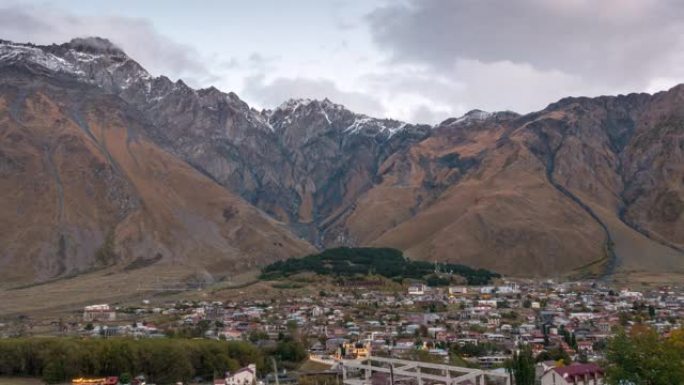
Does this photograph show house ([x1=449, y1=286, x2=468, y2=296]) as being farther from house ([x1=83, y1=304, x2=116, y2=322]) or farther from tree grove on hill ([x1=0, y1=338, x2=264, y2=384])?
tree grove on hill ([x1=0, y1=338, x2=264, y2=384])

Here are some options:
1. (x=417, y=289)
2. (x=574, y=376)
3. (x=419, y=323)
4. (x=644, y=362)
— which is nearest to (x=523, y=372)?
(x=574, y=376)

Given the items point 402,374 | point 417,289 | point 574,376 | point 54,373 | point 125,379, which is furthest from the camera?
point 417,289

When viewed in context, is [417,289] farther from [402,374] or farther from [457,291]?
[402,374]

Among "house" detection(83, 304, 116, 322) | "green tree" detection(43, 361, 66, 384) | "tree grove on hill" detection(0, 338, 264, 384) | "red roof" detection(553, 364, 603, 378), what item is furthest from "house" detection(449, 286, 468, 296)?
"green tree" detection(43, 361, 66, 384)

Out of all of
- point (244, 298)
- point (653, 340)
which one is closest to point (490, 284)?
point (244, 298)

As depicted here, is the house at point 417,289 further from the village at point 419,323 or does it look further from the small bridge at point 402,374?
the small bridge at point 402,374

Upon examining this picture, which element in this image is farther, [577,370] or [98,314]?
[98,314]
